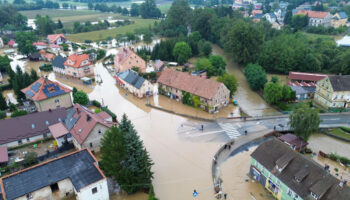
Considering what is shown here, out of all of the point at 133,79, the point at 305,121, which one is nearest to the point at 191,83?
the point at 133,79

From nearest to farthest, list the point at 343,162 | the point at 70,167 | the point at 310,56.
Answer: the point at 70,167
the point at 343,162
the point at 310,56

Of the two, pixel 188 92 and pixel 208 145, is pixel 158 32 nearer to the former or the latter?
pixel 188 92

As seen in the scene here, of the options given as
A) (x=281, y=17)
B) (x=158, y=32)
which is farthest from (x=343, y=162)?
(x=281, y=17)

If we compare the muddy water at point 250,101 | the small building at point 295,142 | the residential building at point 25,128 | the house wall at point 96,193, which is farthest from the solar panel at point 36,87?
the small building at point 295,142

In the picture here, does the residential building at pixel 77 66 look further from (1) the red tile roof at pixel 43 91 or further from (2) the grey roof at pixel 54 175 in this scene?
(2) the grey roof at pixel 54 175

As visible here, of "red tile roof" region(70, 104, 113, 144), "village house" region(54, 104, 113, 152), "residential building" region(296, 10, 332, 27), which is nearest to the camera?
"red tile roof" region(70, 104, 113, 144)

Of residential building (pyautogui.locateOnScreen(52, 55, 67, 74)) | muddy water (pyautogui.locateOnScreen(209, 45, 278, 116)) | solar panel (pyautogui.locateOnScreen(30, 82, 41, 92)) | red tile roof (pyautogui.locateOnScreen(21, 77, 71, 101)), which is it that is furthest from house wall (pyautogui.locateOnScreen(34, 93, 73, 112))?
muddy water (pyautogui.locateOnScreen(209, 45, 278, 116))

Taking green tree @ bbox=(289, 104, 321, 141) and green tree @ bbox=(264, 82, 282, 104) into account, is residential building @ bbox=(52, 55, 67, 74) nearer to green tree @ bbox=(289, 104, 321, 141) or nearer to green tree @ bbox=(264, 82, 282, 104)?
green tree @ bbox=(264, 82, 282, 104)
